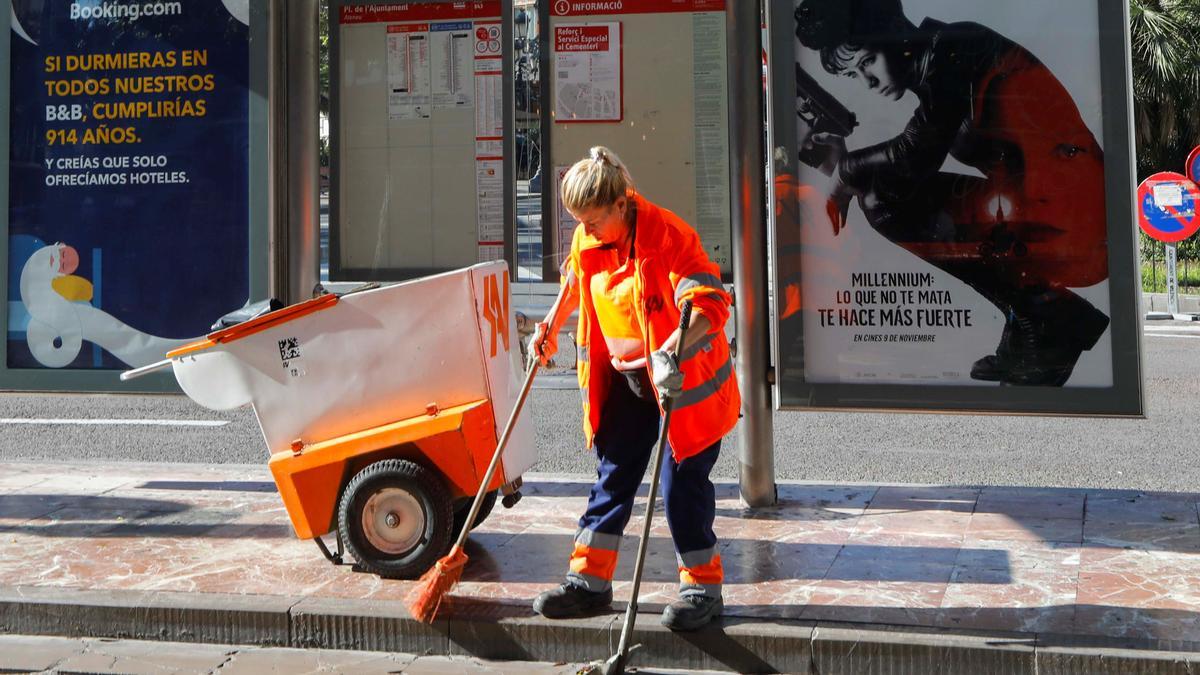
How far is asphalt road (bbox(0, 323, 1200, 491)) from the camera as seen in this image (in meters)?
7.62

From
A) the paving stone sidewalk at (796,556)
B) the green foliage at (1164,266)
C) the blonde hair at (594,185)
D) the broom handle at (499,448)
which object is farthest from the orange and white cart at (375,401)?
the green foliage at (1164,266)

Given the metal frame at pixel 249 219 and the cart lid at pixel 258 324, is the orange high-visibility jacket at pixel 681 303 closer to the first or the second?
the cart lid at pixel 258 324

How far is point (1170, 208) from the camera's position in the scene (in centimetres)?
1689

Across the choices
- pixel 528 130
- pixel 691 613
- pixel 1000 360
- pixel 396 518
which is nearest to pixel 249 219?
pixel 528 130

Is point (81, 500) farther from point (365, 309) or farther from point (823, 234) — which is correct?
point (823, 234)

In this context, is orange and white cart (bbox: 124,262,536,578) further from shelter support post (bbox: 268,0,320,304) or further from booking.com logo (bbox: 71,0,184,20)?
booking.com logo (bbox: 71,0,184,20)

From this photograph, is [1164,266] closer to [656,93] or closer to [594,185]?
[656,93]

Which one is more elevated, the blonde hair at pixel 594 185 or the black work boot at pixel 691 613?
the blonde hair at pixel 594 185

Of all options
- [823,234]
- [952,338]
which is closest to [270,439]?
[823,234]

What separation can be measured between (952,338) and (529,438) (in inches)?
77.2

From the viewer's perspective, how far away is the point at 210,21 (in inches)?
250

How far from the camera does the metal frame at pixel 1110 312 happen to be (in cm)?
552

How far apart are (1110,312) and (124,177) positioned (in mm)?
4763

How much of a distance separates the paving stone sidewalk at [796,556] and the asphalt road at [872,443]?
878 millimetres
